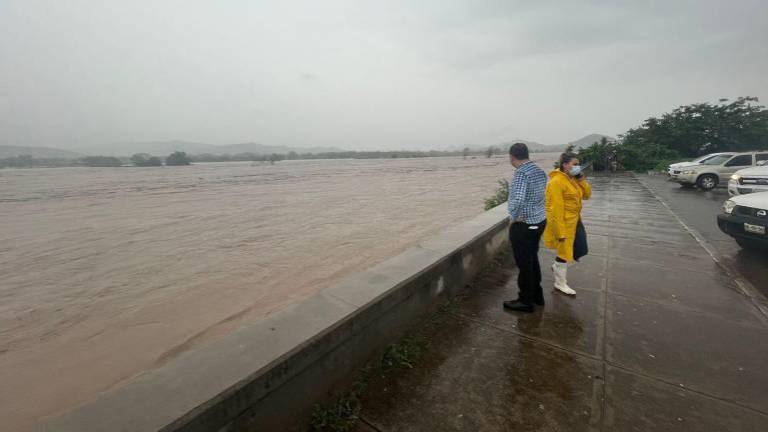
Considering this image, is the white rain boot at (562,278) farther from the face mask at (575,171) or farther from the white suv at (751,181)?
the white suv at (751,181)

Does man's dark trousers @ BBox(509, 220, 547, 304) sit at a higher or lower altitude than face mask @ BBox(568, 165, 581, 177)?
lower

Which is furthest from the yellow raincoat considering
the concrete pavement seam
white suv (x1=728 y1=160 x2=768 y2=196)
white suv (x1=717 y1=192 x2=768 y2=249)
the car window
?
the car window

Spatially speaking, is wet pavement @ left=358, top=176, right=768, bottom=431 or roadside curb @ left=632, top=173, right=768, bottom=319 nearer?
wet pavement @ left=358, top=176, right=768, bottom=431

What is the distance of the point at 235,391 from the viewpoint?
1623 mm

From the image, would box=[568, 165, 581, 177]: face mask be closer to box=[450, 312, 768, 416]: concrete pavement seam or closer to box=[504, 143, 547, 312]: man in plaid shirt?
box=[504, 143, 547, 312]: man in plaid shirt

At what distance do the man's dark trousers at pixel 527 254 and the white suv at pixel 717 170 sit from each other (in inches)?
598

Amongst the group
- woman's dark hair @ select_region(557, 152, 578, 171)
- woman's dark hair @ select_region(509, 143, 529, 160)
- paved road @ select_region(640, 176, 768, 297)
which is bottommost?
paved road @ select_region(640, 176, 768, 297)

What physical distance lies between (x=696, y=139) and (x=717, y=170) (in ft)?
54.5

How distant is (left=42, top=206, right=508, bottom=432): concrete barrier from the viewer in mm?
1491

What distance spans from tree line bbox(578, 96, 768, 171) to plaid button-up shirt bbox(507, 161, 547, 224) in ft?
77.6

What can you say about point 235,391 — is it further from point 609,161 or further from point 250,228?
point 609,161

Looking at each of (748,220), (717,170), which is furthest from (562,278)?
(717,170)

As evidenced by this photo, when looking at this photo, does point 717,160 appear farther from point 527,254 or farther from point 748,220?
point 527,254

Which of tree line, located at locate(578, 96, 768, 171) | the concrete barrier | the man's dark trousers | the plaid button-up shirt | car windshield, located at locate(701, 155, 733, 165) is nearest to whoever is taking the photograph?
the concrete barrier
